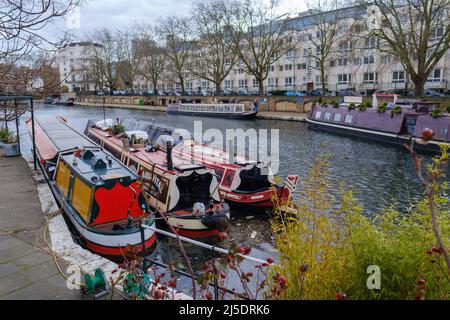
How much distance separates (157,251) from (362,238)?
294 inches

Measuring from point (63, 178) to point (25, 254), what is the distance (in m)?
5.36

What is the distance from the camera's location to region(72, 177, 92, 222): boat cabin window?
9.27m

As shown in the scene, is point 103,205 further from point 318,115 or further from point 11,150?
point 318,115

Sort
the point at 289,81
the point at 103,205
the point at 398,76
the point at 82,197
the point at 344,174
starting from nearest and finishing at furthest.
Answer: the point at 103,205, the point at 82,197, the point at 344,174, the point at 398,76, the point at 289,81

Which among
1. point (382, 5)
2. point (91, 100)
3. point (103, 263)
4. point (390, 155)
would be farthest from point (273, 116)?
point (91, 100)

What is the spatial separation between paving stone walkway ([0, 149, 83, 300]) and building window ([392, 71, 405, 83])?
5323cm

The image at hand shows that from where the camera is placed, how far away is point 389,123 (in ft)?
89.2

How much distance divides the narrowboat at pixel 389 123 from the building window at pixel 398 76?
2559 centimetres

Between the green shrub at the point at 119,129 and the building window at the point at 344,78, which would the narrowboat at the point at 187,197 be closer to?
the green shrub at the point at 119,129

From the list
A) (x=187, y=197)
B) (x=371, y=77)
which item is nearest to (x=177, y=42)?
(x=371, y=77)

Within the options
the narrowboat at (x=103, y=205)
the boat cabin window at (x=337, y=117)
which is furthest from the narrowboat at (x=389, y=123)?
the narrowboat at (x=103, y=205)

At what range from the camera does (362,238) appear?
3982 mm

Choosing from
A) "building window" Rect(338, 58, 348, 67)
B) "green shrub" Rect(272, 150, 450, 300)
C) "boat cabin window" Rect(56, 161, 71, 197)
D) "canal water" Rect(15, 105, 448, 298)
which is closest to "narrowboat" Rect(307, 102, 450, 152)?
"canal water" Rect(15, 105, 448, 298)
